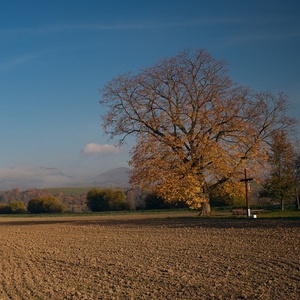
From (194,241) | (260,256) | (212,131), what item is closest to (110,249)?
(194,241)

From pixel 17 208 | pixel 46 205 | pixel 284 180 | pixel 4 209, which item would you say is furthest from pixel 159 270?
pixel 4 209

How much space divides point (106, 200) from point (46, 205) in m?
14.9

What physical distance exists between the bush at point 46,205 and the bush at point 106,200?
663 centimetres

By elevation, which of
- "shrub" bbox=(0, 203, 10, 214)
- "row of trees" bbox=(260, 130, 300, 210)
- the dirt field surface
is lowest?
the dirt field surface

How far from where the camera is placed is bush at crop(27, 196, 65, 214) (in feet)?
331

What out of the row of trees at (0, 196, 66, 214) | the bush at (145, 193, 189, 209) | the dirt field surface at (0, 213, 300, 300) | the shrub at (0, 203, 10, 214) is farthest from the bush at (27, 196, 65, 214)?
the dirt field surface at (0, 213, 300, 300)

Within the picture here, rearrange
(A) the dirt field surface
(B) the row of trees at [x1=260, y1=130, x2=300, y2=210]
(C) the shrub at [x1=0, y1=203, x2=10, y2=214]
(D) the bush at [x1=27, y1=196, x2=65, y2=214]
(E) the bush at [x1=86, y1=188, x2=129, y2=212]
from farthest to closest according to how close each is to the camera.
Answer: (C) the shrub at [x1=0, y1=203, x2=10, y2=214], (D) the bush at [x1=27, y1=196, x2=65, y2=214], (E) the bush at [x1=86, y1=188, x2=129, y2=212], (B) the row of trees at [x1=260, y1=130, x2=300, y2=210], (A) the dirt field surface

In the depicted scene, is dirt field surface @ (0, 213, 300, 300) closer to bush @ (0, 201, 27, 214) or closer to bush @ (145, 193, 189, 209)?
bush @ (145, 193, 189, 209)

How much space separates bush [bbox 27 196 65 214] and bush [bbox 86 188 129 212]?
21.8 feet

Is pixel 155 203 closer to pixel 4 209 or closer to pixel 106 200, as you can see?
pixel 106 200

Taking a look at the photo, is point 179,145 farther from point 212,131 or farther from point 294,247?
point 294,247

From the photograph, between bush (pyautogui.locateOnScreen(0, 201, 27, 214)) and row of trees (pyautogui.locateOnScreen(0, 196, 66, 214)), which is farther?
bush (pyautogui.locateOnScreen(0, 201, 27, 214))

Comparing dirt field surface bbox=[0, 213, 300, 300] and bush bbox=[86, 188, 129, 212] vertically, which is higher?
bush bbox=[86, 188, 129, 212]

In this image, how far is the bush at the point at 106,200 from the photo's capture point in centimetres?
9412
